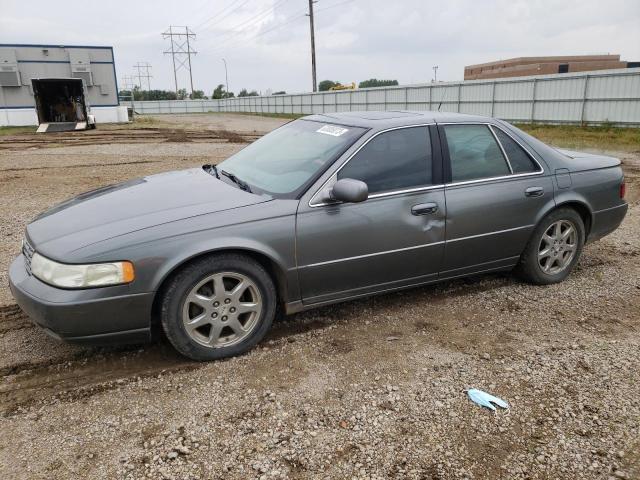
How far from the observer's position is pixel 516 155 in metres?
4.45

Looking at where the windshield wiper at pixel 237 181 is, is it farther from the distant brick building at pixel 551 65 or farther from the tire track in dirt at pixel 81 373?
the distant brick building at pixel 551 65

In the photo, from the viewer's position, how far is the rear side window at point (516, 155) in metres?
4.42

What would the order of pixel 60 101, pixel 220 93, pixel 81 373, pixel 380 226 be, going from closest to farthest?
pixel 81 373
pixel 380 226
pixel 60 101
pixel 220 93

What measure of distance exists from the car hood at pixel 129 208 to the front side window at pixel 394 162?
28.9 inches

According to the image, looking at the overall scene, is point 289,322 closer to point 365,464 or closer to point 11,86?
point 365,464

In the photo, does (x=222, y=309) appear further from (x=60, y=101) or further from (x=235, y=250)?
(x=60, y=101)

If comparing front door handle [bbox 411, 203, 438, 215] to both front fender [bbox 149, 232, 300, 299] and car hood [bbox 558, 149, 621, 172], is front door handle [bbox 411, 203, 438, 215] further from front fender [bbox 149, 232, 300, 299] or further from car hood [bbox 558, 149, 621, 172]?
car hood [bbox 558, 149, 621, 172]

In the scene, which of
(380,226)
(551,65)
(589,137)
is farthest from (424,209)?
(551,65)

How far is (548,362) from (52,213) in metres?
3.61

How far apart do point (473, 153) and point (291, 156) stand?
4.86 ft

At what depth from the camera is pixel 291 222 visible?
348 centimetres

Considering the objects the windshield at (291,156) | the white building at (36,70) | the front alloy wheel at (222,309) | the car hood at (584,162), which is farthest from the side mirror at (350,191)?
the white building at (36,70)

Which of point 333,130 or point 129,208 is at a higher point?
point 333,130

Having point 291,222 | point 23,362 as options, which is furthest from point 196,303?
point 23,362
